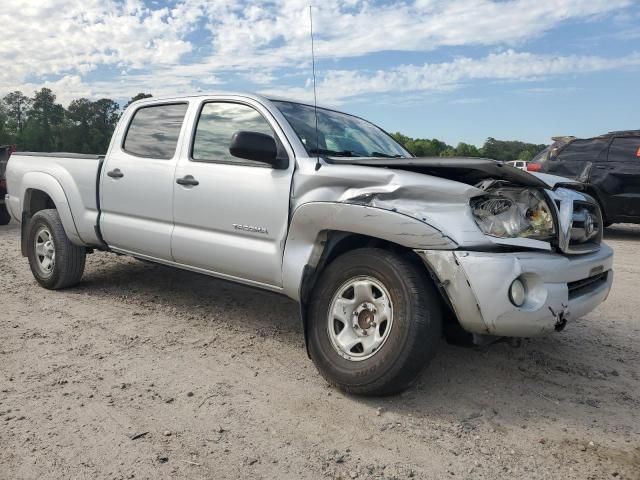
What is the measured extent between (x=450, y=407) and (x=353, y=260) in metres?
1.00

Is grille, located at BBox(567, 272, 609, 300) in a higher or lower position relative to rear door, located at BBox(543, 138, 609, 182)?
lower

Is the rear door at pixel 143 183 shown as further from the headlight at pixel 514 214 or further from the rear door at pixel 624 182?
the rear door at pixel 624 182

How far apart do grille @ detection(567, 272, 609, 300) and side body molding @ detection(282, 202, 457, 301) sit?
84 centimetres

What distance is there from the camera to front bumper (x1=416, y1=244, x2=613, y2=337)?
2.89 meters

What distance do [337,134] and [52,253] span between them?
11.0ft

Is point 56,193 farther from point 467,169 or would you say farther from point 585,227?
point 585,227

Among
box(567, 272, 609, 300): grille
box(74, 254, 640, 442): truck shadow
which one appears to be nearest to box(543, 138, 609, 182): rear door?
box(74, 254, 640, 442): truck shadow

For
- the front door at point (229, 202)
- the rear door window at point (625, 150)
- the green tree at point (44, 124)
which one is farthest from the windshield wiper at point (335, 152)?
the green tree at point (44, 124)

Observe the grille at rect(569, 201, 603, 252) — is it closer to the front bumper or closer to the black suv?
the front bumper

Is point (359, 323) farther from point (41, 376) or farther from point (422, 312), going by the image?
point (41, 376)

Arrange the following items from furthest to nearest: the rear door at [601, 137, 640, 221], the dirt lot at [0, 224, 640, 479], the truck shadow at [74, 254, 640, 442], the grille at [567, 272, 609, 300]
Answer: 1. the rear door at [601, 137, 640, 221]
2. the grille at [567, 272, 609, 300]
3. the truck shadow at [74, 254, 640, 442]
4. the dirt lot at [0, 224, 640, 479]

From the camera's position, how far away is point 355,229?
10.8 ft

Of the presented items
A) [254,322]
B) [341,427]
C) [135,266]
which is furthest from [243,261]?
[135,266]

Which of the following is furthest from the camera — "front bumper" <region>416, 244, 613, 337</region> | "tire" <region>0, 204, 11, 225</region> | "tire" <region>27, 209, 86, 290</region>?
"tire" <region>0, 204, 11, 225</region>
